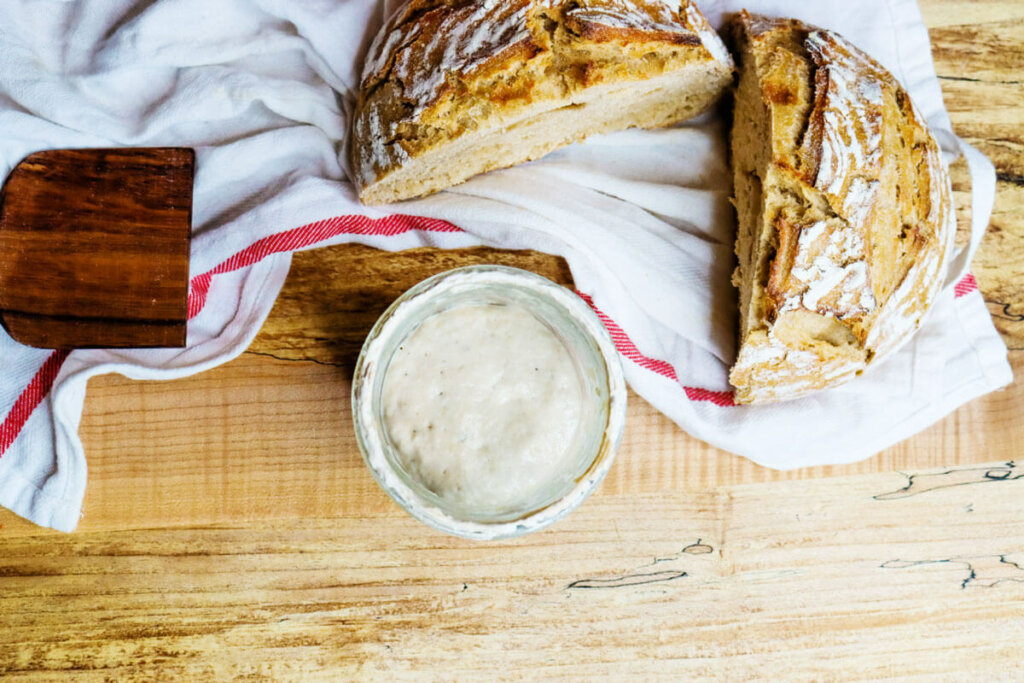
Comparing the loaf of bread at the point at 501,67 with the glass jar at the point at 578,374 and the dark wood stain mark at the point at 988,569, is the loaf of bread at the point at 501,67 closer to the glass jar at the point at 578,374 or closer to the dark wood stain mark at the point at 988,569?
the glass jar at the point at 578,374

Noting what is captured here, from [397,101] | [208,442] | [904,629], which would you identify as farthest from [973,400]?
[208,442]

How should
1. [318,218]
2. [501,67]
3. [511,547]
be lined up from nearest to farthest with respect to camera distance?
[501,67] < [318,218] < [511,547]

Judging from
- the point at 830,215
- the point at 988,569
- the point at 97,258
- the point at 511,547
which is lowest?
the point at 511,547

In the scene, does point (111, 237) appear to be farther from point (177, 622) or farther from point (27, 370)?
point (177, 622)

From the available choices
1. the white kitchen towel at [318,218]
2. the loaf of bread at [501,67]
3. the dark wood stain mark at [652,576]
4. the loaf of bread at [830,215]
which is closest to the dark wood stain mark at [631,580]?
the dark wood stain mark at [652,576]

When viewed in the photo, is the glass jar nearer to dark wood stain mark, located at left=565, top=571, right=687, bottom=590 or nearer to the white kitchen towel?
the white kitchen towel

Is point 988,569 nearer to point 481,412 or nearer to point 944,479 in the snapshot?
point 944,479

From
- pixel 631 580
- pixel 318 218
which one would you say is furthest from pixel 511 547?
pixel 318 218
